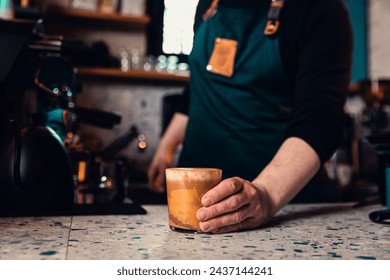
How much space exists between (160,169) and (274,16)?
0.60 meters

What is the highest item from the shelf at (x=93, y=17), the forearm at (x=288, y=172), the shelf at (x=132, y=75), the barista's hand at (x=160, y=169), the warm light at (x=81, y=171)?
the shelf at (x=93, y=17)

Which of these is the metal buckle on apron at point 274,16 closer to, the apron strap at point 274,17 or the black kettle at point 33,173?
the apron strap at point 274,17

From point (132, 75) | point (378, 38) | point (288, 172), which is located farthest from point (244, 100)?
point (378, 38)

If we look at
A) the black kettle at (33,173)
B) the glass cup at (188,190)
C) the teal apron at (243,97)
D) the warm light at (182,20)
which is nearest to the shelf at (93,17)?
the warm light at (182,20)

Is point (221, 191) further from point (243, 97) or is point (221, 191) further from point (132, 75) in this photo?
point (132, 75)

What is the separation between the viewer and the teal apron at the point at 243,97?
1.12 m

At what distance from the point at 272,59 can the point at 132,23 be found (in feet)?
5.25

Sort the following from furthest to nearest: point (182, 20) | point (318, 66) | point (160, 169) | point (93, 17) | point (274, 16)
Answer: point (93, 17) < point (160, 169) < point (182, 20) < point (274, 16) < point (318, 66)

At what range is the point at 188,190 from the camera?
64 cm

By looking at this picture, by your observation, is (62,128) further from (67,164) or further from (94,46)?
(94,46)

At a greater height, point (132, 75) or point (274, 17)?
point (274, 17)

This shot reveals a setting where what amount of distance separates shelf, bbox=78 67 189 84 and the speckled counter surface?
5.63 feet

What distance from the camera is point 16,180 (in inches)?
29.3
